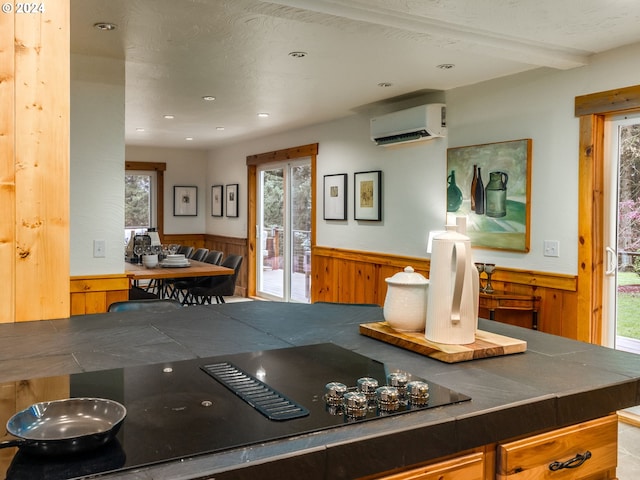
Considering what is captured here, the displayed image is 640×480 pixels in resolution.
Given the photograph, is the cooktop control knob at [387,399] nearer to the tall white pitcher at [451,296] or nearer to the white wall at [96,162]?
the tall white pitcher at [451,296]

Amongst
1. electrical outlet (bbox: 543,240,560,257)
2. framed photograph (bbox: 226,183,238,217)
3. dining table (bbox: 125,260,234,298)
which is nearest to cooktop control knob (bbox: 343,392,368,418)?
electrical outlet (bbox: 543,240,560,257)

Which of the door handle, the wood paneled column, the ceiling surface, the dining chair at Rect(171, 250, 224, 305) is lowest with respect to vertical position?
the dining chair at Rect(171, 250, 224, 305)

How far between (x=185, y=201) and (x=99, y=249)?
5.79 m

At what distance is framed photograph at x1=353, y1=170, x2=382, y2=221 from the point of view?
579 cm

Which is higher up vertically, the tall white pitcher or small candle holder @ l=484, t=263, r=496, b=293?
the tall white pitcher

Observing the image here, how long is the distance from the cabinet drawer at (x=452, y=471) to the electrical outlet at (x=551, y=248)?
3.18m

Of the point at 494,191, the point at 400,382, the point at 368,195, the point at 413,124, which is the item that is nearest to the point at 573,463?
the point at 400,382

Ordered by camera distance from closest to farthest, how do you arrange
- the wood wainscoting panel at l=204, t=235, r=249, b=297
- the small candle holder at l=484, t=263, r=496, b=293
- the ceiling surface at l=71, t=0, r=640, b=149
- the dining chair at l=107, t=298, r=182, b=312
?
the dining chair at l=107, t=298, r=182, b=312, the ceiling surface at l=71, t=0, r=640, b=149, the small candle holder at l=484, t=263, r=496, b=293, the wood wainscoting panel at l=204, t=235, r=249, b=297

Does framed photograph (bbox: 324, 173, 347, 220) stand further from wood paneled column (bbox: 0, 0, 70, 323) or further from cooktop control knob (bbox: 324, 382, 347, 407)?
cooktop control knob (bbox: 324, 382, 347, 407)

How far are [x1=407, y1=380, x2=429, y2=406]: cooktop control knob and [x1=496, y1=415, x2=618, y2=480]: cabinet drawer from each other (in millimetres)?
213

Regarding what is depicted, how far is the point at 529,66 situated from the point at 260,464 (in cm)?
391

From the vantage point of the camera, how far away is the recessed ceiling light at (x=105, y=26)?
319 centimetres

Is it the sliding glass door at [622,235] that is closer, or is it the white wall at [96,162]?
the sliding glass door at [622,235]

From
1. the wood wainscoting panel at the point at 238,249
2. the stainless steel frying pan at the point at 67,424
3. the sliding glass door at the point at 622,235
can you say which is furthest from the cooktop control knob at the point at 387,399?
the wood wainscoting panel at the point at 238,249
